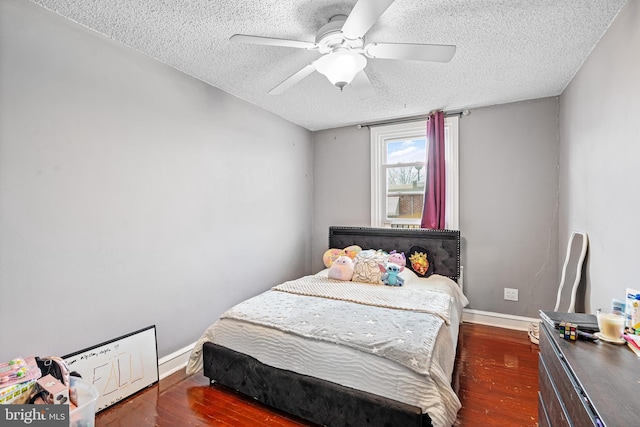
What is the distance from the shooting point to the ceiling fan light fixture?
6.01 feet

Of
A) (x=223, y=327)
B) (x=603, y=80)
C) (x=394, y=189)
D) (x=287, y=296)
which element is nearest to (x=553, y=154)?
(x=603, y=80)

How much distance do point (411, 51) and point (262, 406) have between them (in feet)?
7.98

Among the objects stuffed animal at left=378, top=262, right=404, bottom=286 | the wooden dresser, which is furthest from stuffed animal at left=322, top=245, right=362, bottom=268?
the wooden dresser

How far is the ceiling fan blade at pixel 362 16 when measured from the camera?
52.5 inches

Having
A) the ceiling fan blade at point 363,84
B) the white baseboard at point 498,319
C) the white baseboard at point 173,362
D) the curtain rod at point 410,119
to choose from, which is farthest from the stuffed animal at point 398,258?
the white baseboard at point 173,362

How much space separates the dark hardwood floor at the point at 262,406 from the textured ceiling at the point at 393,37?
8.03 ft

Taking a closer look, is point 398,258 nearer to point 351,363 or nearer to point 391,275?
point 391,275

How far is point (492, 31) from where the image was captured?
1.95 meters

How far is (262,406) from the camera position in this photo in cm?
203

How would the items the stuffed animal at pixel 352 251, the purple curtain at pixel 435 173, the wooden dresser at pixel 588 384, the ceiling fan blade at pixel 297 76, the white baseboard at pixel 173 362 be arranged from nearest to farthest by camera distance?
the wooden dresser at pixel 588 384 → the ceiling fan blade at pixel 297 76 → the white baseboard at pixel 173 362 → the purple curtain at pixel 435 173 → the stuffed animal at pixel 352 251

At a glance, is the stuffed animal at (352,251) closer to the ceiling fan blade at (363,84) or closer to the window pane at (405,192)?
the window pane at (405,192)

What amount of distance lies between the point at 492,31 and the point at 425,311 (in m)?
1.93

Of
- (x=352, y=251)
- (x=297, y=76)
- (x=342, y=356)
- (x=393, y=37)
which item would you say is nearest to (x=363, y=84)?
(x=393, y=37)

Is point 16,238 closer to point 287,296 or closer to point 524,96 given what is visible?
point 287,296
